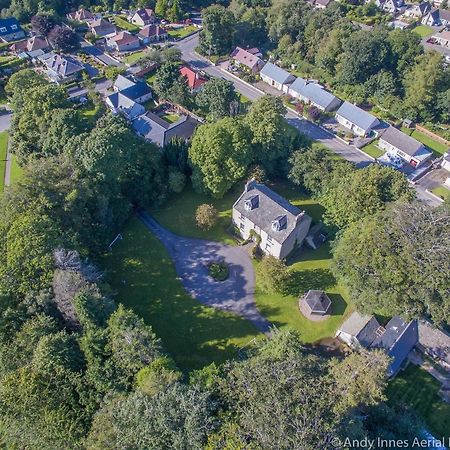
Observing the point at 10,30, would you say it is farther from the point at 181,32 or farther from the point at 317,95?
the point at 317,95

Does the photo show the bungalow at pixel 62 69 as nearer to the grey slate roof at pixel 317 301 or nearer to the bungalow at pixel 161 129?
the bungalow at pixel 161 129

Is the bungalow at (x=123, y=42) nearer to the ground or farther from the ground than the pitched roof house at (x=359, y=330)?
farther from the ground

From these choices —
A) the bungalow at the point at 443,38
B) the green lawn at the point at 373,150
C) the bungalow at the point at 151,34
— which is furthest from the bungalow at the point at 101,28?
the bungalow at the point at 443,38

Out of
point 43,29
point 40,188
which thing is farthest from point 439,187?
point 43,29

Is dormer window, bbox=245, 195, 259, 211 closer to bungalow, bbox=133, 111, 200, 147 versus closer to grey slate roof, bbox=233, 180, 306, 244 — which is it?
grey slate roof, bbox=233, 180, 306, 244

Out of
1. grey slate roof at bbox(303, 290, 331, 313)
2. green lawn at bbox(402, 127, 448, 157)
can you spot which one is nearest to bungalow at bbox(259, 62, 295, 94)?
green lawn at bbox(402, 127, 448, 157)
